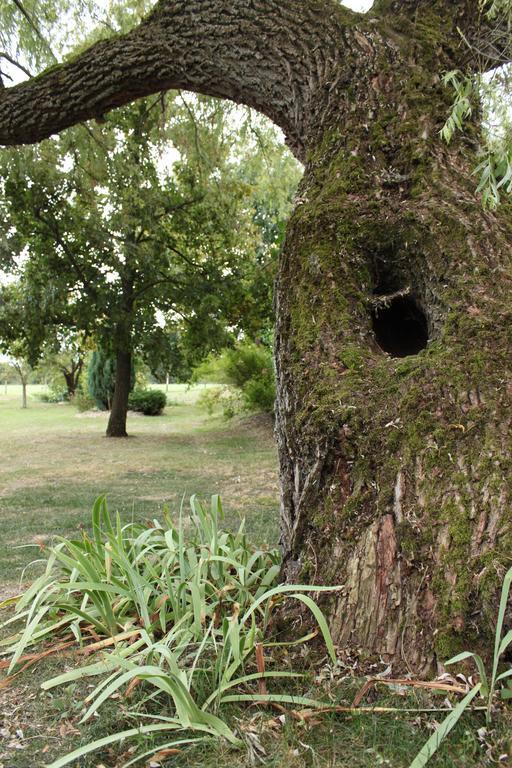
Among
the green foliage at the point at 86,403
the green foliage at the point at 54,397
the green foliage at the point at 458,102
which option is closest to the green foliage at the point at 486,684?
the green foliage at the point at 458,102

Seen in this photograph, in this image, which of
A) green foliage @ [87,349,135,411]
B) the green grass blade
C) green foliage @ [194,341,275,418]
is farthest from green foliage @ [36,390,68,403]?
the green grass blade

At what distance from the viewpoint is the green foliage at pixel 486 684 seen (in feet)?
4.88

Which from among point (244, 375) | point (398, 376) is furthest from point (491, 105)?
point (244, 375)

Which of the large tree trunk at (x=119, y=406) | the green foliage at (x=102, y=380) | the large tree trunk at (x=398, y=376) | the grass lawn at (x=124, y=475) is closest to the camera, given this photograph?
the large tree trunk at (x=398, y=376)

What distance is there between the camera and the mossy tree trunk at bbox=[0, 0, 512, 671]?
1908 mm

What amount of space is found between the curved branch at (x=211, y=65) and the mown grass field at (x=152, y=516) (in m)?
2.65

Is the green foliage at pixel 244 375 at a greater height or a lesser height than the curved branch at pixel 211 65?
lesser

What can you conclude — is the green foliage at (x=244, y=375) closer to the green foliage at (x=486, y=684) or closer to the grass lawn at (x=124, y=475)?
the grass lawn at (x=124, y=475)

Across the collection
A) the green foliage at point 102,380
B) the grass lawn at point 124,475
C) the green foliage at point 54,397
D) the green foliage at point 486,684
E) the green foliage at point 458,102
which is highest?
the green foliage at point 458,102

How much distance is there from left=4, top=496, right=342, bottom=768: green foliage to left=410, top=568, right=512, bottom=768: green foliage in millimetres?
345

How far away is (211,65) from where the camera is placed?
345 centimetres

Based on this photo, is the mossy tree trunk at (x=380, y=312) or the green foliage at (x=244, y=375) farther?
the green foliage at (x=244, y=375)

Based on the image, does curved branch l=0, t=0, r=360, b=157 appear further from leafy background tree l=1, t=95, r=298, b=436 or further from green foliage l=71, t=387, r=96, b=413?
green foliage l=71, t=387, r=96, b=413

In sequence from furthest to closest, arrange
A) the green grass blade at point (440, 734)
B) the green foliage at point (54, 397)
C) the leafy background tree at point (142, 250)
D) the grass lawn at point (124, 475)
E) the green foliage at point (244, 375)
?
the green foliage at point (54, 397)
the green foliage at point (244, 375)
the leafy background tree at point (142, 250)
the grass lawn at point (124, 475)
the green grass blade at point (440, 734)
